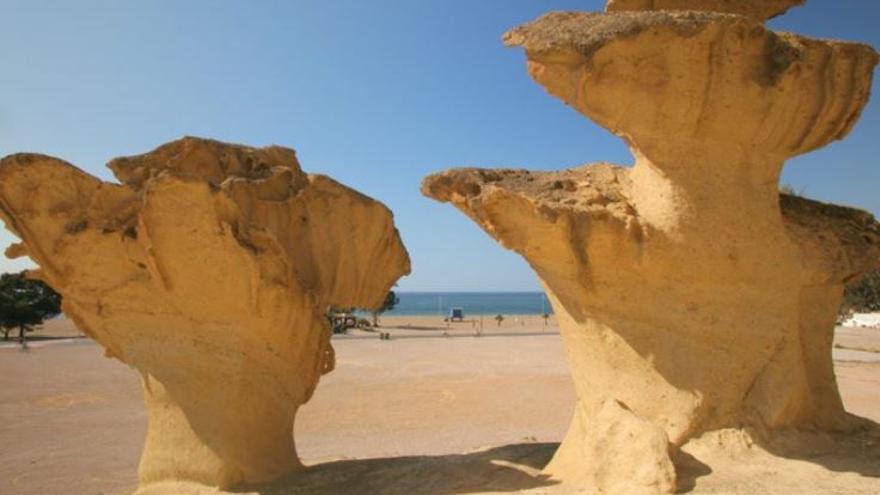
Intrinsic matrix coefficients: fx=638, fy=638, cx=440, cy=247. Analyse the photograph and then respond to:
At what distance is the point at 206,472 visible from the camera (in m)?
5.61

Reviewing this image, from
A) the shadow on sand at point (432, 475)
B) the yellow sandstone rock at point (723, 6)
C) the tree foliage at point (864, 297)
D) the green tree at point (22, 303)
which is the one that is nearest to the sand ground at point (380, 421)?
the shadow on sand at point (432, 475)

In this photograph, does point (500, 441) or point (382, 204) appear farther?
point (500, 441)

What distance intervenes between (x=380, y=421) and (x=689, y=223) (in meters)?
7.99

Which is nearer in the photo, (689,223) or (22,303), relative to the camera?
(689,223)

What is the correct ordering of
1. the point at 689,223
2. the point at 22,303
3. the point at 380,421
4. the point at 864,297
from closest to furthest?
the point at 689,223 → the point at 380,421 → the point at 22,303 → the point at 864,297

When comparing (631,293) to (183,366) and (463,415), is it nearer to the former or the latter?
(183,366)

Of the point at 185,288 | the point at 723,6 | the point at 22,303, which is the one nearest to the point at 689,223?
the point at 723,6

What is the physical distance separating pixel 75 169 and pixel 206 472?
295cm

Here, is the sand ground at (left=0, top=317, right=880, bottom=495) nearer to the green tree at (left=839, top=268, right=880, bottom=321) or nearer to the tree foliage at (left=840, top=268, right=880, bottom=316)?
the green tree at (left=839, top=268, right=880, bottom=321)

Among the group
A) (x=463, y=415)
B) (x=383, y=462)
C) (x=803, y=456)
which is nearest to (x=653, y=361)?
(x=803, y=456)

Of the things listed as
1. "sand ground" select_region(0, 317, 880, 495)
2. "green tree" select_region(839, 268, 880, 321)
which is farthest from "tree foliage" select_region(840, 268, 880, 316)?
"sand ground" select_region(0, 317, 880, 495)

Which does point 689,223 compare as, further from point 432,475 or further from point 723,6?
point 432,475

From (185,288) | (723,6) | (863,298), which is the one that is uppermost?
(723,6)

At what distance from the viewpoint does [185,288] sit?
572cm
